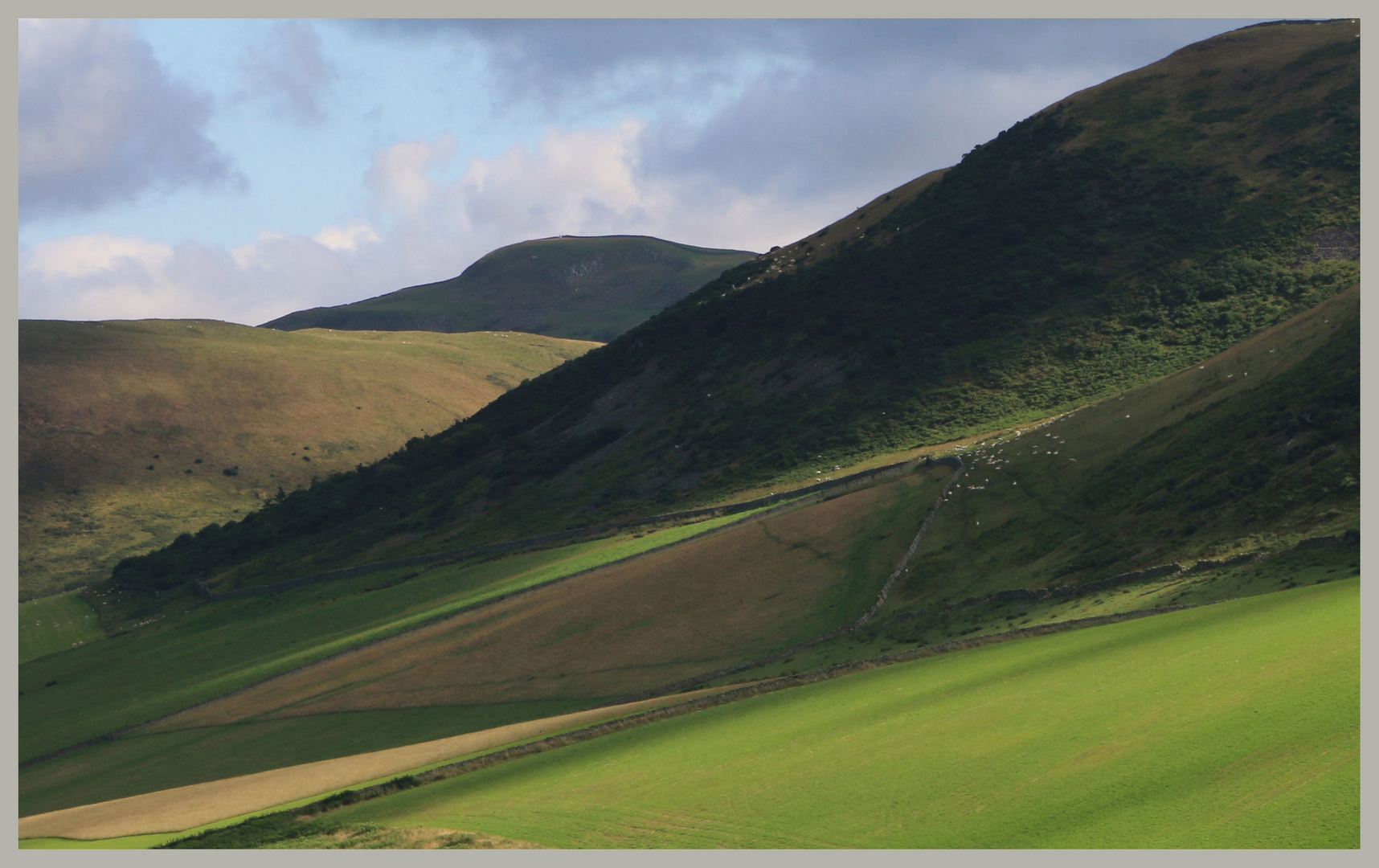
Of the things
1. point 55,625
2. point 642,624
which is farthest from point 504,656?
point 55,625

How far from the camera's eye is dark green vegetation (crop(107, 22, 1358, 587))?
8781 centimetres

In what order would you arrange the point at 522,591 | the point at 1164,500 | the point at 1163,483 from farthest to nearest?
the point at 522,591
the point at 1163,483
the point at 1164,500

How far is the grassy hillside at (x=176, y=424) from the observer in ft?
408

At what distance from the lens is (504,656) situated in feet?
161

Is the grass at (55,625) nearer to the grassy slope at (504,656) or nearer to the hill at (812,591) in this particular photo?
the grassy slope at (504,656)

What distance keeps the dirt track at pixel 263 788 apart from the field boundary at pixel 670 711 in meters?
2.03

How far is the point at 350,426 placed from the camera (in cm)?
15700

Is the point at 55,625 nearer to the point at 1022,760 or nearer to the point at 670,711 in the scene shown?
the point at 670,711

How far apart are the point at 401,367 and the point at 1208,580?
161m

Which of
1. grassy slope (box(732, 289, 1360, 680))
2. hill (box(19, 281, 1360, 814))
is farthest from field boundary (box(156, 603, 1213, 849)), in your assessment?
grassy slope (box(732, 289, 1360, 680))

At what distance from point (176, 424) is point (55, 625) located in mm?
62011

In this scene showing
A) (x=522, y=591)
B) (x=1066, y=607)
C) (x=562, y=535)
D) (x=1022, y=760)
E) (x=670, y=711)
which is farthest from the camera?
(x=562, y=535)

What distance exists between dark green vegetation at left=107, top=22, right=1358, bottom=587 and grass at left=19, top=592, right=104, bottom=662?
546cm

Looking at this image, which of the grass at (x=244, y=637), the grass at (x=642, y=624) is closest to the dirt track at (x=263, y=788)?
the grass at (x=642, y=624)
